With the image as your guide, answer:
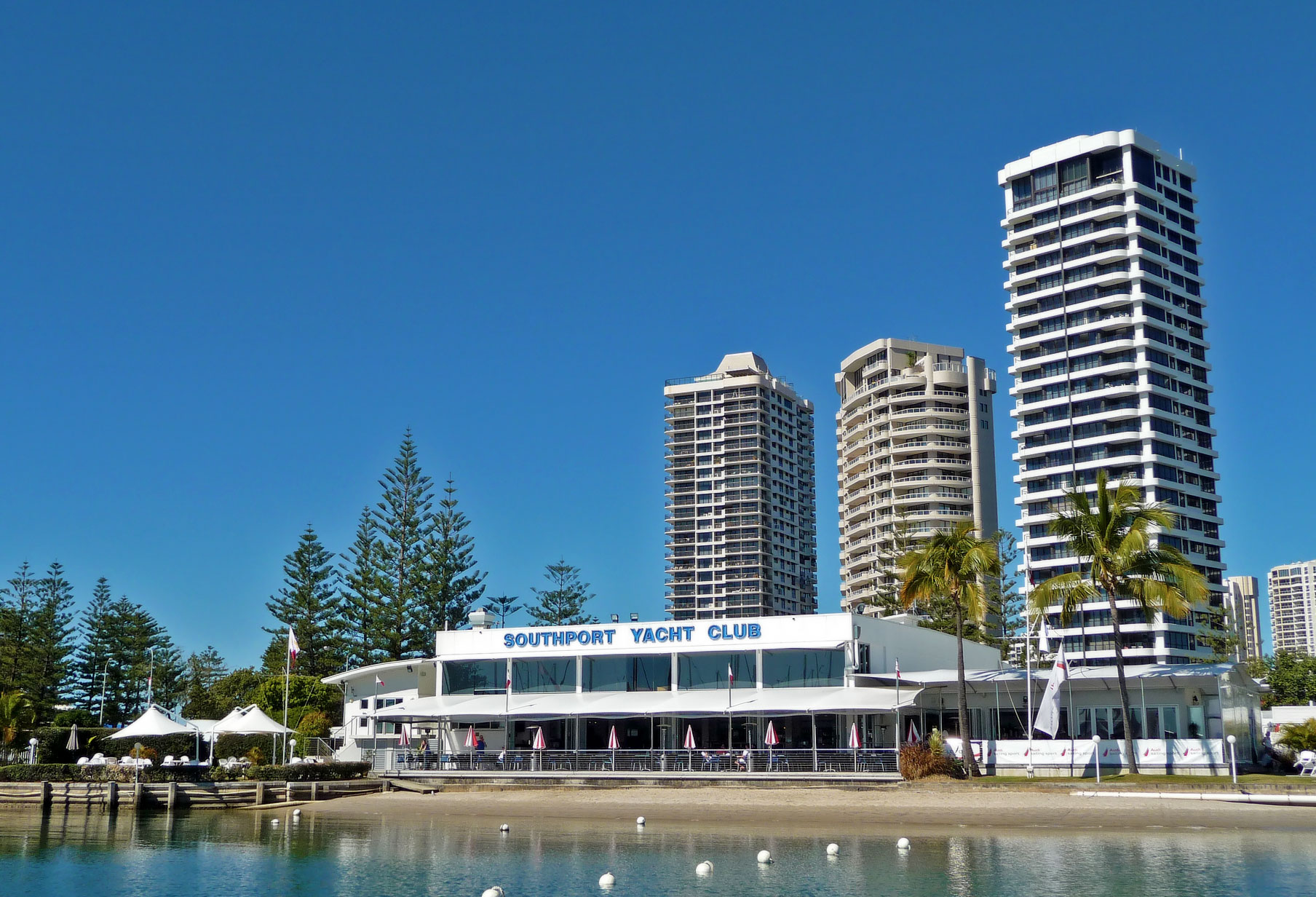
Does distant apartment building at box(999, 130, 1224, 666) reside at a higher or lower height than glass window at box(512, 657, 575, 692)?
higher

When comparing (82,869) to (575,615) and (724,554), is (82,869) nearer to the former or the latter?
(575,615)

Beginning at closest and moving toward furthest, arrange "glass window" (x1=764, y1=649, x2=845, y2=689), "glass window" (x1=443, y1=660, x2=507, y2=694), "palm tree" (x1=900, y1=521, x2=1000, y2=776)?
"palm tree" (x1=900, y1=521, x2=1000, y2=776) → "glass window" (x1=764, y1=649, x2=845, y2=689) → "glass window" (x1=443, y1=660, x2=507, y2=694)

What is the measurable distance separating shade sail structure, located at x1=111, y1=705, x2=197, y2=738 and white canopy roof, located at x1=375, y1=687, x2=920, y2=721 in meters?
7.00

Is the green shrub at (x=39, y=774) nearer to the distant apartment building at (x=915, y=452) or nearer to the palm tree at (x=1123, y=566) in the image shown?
the palm tree at (x=1123, y=566)

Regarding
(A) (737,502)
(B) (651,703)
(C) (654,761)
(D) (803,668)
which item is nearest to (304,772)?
(C) (654,761)

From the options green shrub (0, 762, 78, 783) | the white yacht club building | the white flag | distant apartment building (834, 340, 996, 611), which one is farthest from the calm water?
distant apartment building (834, 340, 996, 611)

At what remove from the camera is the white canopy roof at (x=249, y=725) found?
1559 inches

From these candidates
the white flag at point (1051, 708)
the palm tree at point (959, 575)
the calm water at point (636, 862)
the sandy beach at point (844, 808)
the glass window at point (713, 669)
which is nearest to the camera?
the calm water at point (636, 862)

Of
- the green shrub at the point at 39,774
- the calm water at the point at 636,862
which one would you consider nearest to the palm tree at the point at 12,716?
the green shrub at the point at 39,774

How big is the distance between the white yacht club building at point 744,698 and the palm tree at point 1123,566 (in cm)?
265

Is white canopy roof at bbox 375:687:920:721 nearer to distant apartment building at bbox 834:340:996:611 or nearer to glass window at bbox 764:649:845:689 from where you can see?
glass window at bbox 764:649:845:689

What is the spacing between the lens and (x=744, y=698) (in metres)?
39.6

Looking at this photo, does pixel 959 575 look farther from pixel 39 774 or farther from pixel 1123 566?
pixel 39 774

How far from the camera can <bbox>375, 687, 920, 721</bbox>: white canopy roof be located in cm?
3722
